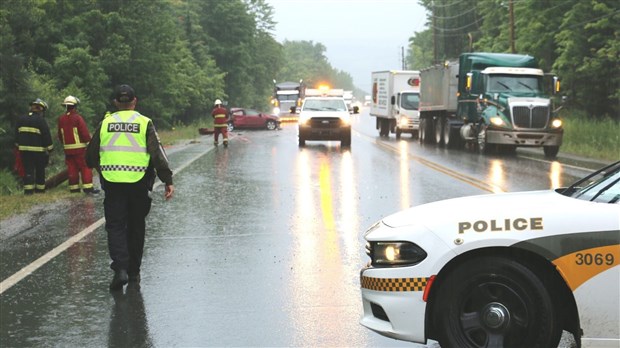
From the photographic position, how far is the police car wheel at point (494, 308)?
510cm

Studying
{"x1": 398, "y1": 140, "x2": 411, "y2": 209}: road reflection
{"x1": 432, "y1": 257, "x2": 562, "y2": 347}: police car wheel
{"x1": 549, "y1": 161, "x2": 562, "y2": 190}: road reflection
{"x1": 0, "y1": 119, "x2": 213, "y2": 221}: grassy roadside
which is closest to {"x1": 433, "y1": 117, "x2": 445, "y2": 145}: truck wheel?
{"x1": 398, "y1": 140, "x2": 411, "y2": 209}: road reflection

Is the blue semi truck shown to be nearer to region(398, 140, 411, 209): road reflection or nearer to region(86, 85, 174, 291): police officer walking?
region(398, 140, 411, 209): road reflection

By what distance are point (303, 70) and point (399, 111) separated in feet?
492

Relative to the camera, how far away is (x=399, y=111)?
4216cm

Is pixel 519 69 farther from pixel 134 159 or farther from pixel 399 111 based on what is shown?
pixel 134 159

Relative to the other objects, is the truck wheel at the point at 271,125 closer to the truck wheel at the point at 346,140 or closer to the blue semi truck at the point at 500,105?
the blue semi truck at the point at 500,105

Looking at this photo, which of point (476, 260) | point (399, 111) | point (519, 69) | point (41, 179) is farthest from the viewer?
point (399, 111)

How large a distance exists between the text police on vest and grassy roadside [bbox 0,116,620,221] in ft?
18.6

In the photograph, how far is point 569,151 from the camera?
29125 millimetres

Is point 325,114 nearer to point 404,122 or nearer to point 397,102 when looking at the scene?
point 404,122

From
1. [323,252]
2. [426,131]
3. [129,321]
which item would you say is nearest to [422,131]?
[426,131]

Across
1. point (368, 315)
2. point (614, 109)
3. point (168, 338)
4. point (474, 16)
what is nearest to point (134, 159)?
point (168, 338)

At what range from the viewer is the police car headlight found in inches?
205

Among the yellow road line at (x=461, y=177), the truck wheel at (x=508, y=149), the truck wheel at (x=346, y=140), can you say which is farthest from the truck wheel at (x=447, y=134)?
the yellow road line at (x=461, y=177)
